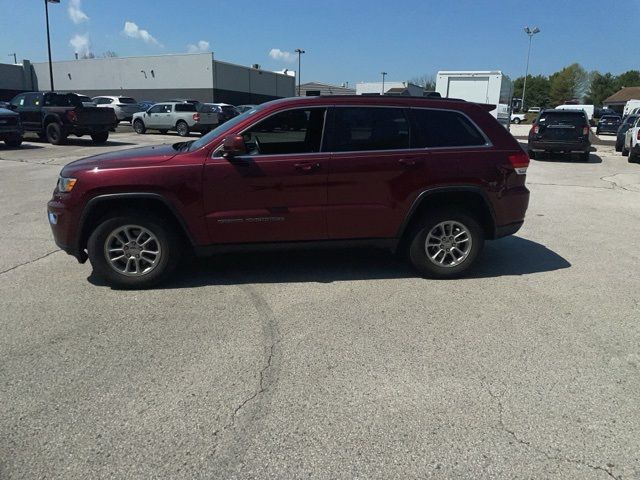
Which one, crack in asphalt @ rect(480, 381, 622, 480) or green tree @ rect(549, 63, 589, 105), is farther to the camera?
green tree @ rect(549, 63, 589, 105)

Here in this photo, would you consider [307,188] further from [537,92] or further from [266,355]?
[537,92]

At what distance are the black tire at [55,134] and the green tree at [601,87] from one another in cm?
10430

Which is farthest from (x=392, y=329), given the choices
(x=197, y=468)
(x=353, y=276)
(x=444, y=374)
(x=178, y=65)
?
(x=178, y=65)

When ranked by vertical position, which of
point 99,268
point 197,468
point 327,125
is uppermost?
point 327,125

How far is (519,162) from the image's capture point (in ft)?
16.9

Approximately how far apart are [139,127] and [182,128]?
3.25m

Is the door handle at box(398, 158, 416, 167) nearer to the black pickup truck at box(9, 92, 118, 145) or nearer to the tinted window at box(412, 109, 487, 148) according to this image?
the tinted window at box(412, 109, 487, 148)

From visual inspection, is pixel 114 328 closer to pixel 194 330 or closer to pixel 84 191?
pixel 194 330

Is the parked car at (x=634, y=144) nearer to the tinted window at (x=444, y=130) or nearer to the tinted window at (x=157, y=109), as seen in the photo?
the tinted window at (x=444, y=130)

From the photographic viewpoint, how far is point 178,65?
54594mm

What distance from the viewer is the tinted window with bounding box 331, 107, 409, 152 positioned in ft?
16.1

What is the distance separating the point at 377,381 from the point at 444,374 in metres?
0.47

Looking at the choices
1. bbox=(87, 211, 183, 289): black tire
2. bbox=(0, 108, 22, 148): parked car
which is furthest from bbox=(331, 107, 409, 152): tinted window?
bbox=(0, 108, 22, 148): parked car

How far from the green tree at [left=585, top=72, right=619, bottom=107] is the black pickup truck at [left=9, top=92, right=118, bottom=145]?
10330 centimetres
